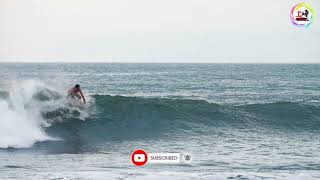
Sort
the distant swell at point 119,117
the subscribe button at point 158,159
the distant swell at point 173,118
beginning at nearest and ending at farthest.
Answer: the subscribe button at point 158,159
the distant swell at point 119,117
the distant swell at point 173,118

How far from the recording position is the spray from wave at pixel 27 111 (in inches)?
601

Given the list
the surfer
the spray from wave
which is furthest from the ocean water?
the surfer

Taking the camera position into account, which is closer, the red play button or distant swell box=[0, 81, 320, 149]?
the red play button

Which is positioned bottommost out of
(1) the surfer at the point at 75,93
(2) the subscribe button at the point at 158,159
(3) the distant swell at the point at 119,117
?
(2) the subscribe button at the point at 158,159

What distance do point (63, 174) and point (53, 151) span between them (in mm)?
3932

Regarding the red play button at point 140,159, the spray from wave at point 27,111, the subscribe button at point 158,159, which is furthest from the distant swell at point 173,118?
the subscribe button at point 158,159

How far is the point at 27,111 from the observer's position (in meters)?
18.2

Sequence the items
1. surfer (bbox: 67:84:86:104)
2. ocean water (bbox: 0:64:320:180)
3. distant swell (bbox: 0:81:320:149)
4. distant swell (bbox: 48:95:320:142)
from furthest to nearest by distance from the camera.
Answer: surfer (bbox: 67:84:86:104), distant swell (bbox: 48:95:320:142), distant swell (bbox: 0:81:320:149), ocean water (bbox: 0:64:320:180)

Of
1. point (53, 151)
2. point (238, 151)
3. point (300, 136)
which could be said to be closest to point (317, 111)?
point (300, 136)

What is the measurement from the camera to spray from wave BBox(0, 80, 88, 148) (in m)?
15.3

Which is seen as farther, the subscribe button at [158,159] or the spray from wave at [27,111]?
the spray from wave at [27,111]

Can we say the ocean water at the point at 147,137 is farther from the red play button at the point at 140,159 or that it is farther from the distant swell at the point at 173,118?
the red play button at the point at 140,159

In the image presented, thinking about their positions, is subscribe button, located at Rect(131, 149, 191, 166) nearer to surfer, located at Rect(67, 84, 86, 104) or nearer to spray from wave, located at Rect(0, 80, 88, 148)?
spray from wave, located at Rect(0, 80, 88, 148)

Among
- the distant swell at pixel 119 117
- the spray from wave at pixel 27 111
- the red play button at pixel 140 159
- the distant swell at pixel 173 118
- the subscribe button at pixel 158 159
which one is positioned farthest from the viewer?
the distant swell at pixel 173 118
